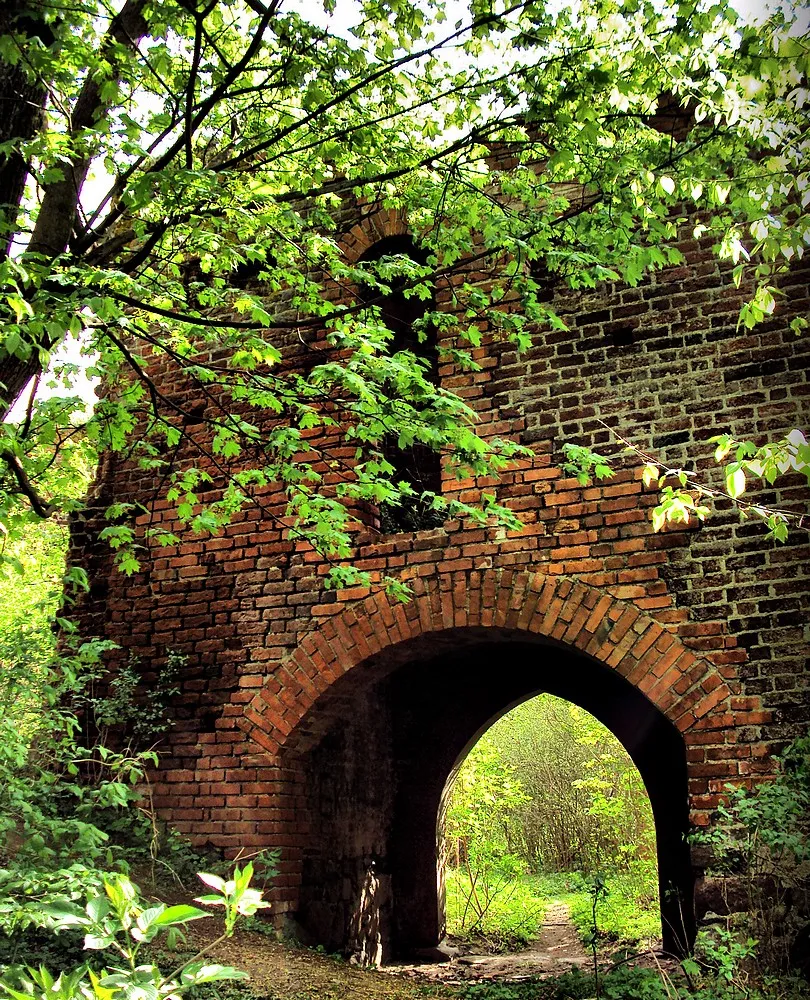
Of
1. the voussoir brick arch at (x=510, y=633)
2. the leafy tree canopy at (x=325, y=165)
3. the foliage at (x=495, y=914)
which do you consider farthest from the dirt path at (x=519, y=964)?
the leafy tree canopy at (x=325, y=165)

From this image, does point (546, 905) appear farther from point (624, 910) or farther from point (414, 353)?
point (414, 353)

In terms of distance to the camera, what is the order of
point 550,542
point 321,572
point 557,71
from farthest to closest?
1. point 321,572
2. point 550,542
3. point 557,71

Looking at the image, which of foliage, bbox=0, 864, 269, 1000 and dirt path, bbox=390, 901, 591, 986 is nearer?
foliage, bbox=0, 864, 269, 1000

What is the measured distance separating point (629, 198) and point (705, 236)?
4.58 feet

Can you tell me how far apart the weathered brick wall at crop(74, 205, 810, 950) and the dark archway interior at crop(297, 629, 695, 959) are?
0.08 m

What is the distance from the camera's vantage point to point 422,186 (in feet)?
15.8

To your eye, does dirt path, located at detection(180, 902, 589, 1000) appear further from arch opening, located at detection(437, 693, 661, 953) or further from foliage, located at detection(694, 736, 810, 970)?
foliage, located at detection(694, 736, 810, 970)

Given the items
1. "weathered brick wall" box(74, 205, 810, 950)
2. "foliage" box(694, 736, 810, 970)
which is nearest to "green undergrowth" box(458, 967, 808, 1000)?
"foliage" box(694, 736, 810, 970)

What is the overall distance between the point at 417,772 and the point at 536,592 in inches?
163

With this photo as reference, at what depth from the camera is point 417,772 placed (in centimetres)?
910

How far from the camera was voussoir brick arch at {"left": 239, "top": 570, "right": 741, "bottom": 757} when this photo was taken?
5.17 m

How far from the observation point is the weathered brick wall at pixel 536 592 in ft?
17.0

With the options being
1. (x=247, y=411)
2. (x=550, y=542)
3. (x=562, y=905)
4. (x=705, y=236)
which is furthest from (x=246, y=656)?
(x=562, y=905)

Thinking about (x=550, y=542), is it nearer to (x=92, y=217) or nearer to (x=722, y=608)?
(x=722, y=608)
